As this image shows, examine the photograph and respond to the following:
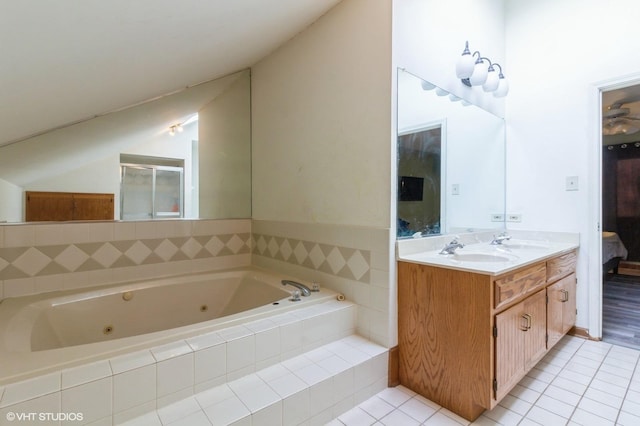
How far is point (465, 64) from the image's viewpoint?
209 centimetres

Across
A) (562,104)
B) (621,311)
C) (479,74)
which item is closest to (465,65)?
(479,74)

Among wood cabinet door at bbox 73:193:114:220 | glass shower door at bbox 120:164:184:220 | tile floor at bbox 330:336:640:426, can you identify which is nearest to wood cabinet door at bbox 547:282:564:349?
tile floor at bbox 330:336:640:426

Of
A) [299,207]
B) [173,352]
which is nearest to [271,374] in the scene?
[173,352]

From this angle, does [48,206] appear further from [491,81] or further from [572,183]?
[572,183]

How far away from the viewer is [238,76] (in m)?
2.81

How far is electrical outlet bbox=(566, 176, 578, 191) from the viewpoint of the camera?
2307 mm

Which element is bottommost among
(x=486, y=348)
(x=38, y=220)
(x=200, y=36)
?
(x=486, y=348)

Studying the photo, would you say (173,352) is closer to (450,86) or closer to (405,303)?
(405,303)

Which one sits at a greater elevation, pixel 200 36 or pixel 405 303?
pixel 200 36

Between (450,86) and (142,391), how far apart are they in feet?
8.05

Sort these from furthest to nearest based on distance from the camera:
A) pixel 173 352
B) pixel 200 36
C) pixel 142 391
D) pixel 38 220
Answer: pixel 38 220 < pixel 200 36 < pixel 173 352 < pixel 142 391

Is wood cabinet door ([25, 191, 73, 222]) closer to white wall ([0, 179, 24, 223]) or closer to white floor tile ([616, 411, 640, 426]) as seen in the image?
white wall ([0, 179, 24, 223])

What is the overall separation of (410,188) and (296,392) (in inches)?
49.9

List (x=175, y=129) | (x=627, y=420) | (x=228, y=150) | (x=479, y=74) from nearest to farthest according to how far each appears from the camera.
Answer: (x=627, y=420)
(x=479, y=74)
(x=175, y=129)
(x=228, y=150)
